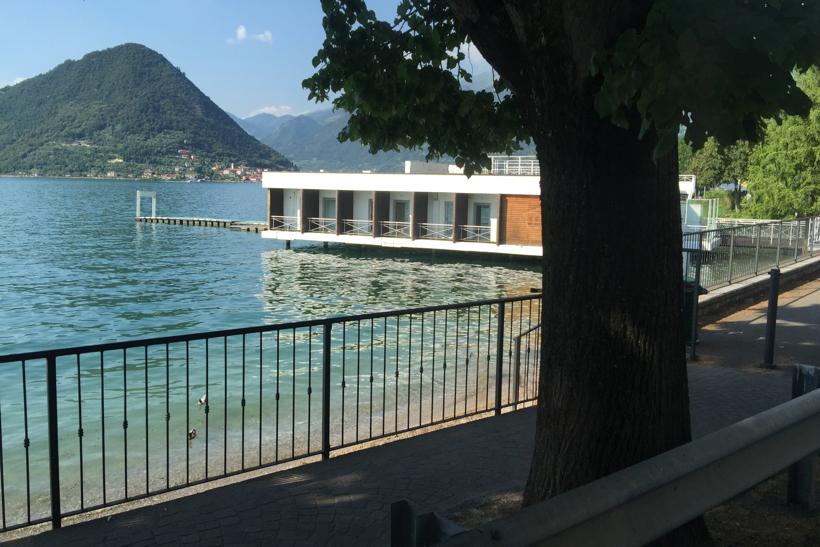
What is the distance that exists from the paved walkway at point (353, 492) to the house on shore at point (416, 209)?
3676cm

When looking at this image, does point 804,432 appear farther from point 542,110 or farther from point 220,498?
point 220,498

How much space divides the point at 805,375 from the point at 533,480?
7.68ft

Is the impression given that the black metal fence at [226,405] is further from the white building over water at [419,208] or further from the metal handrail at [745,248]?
the white building over water at [419,208]

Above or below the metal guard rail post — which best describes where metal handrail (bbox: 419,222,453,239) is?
below

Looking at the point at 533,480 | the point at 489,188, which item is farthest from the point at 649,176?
the point at 489,188

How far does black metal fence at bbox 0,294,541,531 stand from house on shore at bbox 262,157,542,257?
75.8 feet

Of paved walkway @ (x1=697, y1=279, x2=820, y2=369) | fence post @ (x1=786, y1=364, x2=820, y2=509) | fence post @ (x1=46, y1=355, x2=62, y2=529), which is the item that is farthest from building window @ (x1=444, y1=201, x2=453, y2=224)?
fence post @ (x1=786, y1=364, x2=820, y2=509)

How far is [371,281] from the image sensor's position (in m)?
40.0

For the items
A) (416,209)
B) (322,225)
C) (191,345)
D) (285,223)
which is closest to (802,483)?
(191,345)

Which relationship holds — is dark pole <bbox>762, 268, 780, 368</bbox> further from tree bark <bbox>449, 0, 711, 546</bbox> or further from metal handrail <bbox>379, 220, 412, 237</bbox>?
metal handrail <bbox>379, 220, 412, 237</bbox>

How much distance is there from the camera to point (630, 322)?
3.77 m

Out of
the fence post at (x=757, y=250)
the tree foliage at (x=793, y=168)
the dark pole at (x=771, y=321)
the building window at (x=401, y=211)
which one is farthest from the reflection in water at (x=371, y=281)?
the dark pole at (x=771, y=321)

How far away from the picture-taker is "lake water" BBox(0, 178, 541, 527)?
33.2ft

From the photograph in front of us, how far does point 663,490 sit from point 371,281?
3749 centimetres
